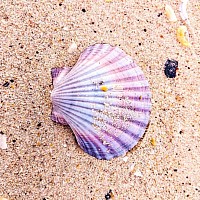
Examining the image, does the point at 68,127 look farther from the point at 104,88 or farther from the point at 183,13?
the point at 183,13

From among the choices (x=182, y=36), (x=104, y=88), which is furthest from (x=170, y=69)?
(x=104, y=88)

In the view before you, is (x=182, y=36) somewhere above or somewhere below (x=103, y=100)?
above

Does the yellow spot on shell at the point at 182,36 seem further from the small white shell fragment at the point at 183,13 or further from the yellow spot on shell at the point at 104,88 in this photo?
the yellow spot on shell at the point at 104,88

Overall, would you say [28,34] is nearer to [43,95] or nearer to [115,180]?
[43,95]

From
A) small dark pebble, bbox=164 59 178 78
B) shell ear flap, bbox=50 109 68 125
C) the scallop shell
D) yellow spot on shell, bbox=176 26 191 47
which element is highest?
yellow spot on shell, bbox=176 26 191 47

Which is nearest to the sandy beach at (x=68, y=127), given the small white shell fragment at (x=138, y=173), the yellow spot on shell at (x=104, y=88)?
the small white shell fragment at (x=138, y=173)

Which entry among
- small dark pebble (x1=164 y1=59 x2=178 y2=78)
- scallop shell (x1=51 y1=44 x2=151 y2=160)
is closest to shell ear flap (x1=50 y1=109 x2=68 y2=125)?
scallop shell (x1=51 y1=44 x2=151 y2=160)

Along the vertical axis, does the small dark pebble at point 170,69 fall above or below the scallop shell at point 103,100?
above

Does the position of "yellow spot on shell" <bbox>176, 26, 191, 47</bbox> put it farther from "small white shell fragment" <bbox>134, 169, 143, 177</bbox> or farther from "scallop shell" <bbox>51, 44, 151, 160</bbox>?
"small white shell fragment" <bbox>134, 169, 143, 177</bbox>
